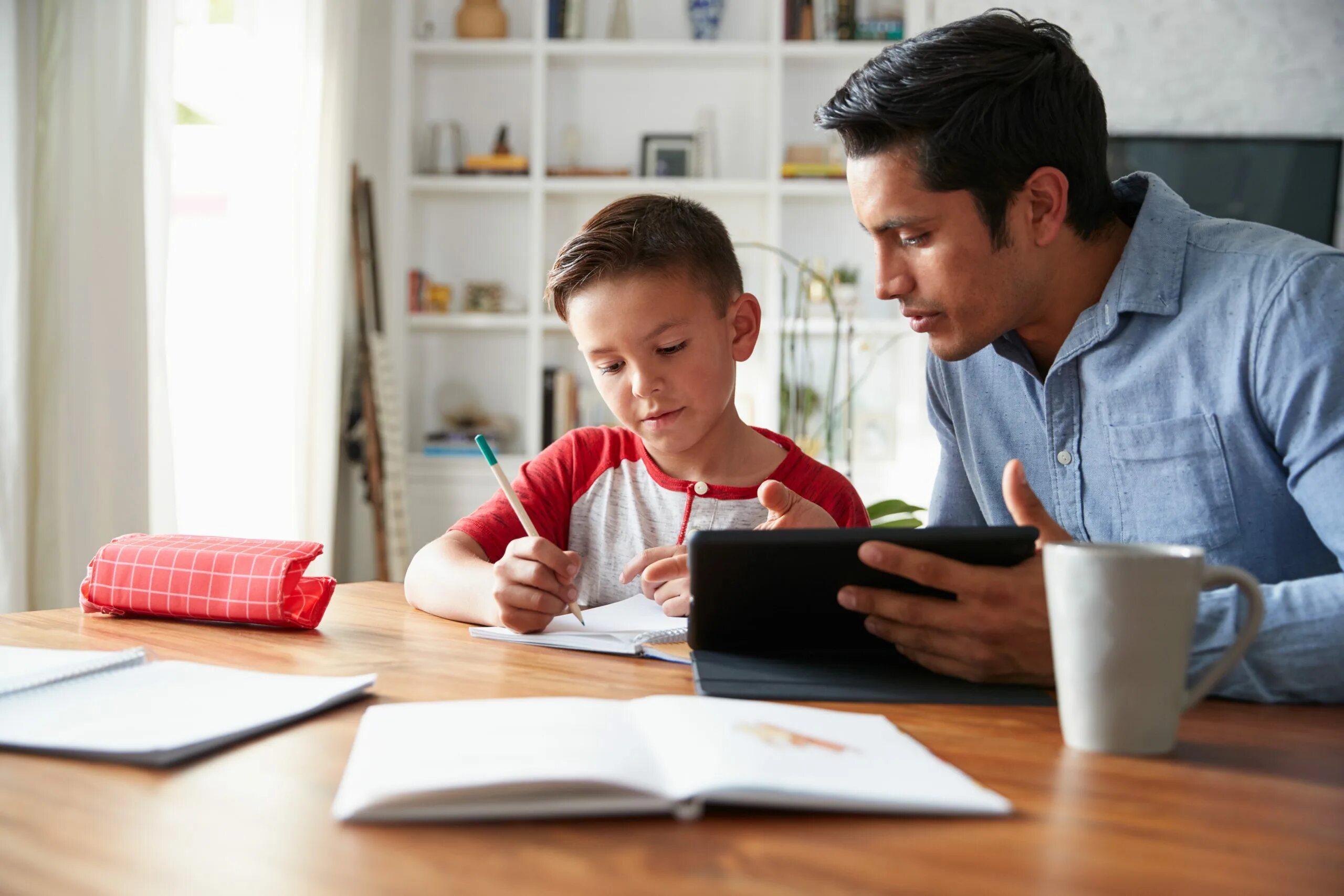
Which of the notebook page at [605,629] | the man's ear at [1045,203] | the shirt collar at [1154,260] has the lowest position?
the notebook page at [605,629]

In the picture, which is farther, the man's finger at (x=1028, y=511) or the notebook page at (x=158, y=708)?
the man's finger at (x=1028, y=511)

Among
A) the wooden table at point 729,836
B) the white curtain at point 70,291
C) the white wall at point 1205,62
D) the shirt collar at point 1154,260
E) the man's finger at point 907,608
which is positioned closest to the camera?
the wooden table at point 729,836

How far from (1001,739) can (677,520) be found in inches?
33.2

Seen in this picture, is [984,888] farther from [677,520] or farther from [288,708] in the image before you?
[677,520]

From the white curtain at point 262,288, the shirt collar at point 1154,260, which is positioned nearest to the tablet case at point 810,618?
the shirt collar at point 1154,260

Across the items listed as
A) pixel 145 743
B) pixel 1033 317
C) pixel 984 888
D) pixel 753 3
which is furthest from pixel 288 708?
pixel 753 3

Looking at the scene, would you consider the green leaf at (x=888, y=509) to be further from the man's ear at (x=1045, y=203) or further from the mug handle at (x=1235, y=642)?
the mug handle at (x=1235, y=642)

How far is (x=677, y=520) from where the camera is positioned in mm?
1497

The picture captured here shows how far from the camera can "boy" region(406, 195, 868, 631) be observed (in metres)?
1.37

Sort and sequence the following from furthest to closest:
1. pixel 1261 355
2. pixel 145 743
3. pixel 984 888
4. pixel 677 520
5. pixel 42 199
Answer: pixel 42 199
pixel 677 520
pixel 1261 355
pixel 145 743
pixel 984 888

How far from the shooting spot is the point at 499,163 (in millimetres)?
4074

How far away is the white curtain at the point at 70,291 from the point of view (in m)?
1.95

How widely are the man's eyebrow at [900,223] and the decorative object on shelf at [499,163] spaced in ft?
9.88

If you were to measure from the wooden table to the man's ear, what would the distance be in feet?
2.41
